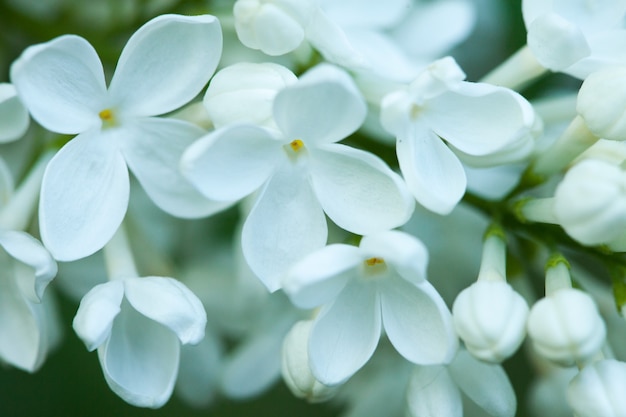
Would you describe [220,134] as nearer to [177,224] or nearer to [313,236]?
[313,236]

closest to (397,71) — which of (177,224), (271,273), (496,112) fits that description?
(496,112)

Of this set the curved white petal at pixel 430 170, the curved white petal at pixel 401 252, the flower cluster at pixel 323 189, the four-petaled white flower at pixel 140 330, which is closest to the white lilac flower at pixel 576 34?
the flower cluster at pixel 323 189

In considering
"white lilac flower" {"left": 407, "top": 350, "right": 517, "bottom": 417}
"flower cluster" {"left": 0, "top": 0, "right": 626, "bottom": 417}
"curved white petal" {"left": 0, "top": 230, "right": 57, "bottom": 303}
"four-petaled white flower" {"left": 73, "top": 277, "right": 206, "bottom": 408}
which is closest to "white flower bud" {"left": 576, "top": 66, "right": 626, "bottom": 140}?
"flower cluster" {"left": 0, "top": 0, "right": 626, "bottom": 417}

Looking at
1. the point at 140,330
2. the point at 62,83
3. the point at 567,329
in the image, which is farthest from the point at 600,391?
the point at 62,83

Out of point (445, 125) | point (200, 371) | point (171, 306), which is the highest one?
point (445, 125)

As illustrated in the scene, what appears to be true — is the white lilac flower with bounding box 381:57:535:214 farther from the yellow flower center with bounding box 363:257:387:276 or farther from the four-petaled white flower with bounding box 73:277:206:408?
the four-petaled white flower with bounding box 73:277:206:408

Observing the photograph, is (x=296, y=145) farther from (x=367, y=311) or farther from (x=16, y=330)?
(x=16, y=330)

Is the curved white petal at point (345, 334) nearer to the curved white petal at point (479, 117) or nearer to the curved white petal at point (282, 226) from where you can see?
the curved white petal at point (282, 226)
